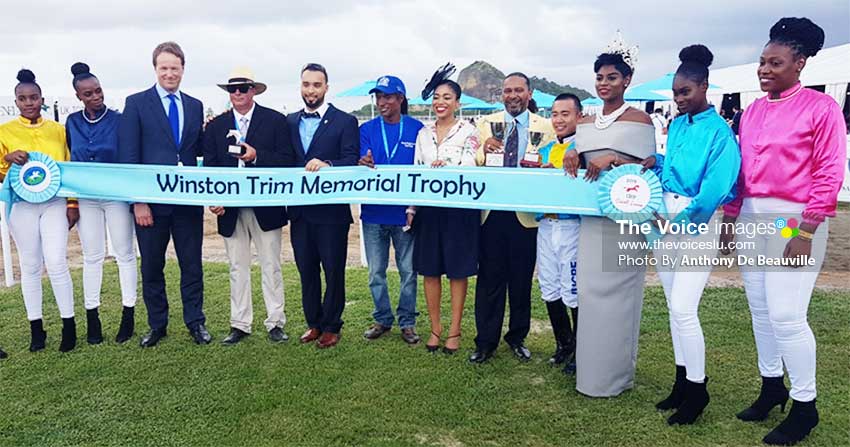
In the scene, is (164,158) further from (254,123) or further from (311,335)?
(311,335)

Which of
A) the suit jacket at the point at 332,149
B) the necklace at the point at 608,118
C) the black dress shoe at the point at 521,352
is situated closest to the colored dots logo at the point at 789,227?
the necklace at the point at 608,118

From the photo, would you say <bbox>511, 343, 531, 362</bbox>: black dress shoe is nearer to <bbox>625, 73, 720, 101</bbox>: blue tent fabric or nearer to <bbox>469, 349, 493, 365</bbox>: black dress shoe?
<bbox>469, 349, 493, 365</bbox>: black dress shoe

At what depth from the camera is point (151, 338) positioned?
526 cm

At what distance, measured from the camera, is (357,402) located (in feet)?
13.6

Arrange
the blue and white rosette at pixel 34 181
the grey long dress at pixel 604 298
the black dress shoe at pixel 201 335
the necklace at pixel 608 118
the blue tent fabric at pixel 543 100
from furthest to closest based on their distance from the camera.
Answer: the blue tent fabric at pixel 543 100 < the black dress shoe at pixel 201 335 < the blue and white rosette at pixel 34 181 < the grey long dress at pixel 604 298 < the necklace at pixel 608 118

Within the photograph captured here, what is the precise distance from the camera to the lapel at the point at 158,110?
5.01 m

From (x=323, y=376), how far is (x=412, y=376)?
25.1 inches

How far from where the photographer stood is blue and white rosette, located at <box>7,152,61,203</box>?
191 inches

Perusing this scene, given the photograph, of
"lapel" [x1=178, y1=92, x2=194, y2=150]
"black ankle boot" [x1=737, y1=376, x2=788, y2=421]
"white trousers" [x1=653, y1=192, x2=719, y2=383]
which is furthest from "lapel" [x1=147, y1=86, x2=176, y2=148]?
"black ankle boot" [x1=737, y1=376, x2=788, y2=421]

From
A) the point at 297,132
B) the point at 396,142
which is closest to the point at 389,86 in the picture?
the point at 396,142

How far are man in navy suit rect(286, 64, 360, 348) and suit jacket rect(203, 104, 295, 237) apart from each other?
0.34 feet

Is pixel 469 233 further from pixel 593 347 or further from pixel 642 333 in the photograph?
pixel 642 333

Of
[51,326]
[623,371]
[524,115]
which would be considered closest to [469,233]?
[524,115]

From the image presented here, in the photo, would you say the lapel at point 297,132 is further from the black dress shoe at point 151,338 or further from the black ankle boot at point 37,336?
the black ankle boot at point 37,336
